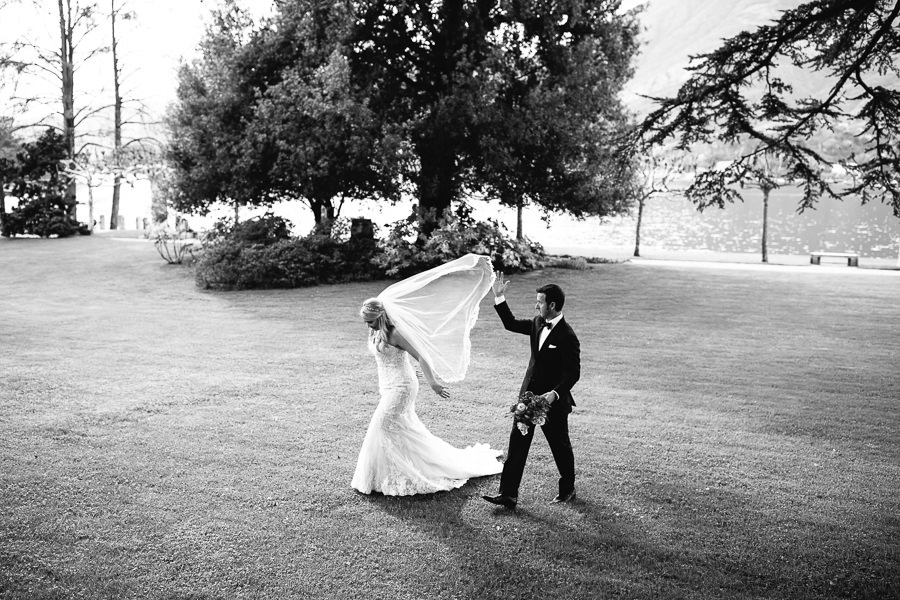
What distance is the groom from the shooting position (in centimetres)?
805

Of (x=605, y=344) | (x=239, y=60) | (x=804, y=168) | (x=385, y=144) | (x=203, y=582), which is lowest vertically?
(x=203, y=582)

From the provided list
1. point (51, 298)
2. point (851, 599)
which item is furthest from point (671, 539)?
point (51, 298)

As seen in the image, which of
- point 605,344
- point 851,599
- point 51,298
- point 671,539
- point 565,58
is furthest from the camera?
point 565,58

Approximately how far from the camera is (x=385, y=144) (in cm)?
2441

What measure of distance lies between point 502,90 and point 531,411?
20.7 metres

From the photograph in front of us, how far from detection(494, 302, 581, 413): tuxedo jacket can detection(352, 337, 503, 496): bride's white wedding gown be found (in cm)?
152

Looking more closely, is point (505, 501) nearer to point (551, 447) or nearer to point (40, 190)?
point (551, 447)

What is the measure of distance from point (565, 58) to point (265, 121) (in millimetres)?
11058

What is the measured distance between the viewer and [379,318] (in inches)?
344

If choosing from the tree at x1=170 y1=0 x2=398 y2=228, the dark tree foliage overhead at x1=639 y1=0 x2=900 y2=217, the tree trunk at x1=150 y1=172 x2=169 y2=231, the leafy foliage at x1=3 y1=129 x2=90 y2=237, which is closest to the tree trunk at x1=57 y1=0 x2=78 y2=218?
the leafy foliage at x1=3 y1=129 x2=90 y2=237

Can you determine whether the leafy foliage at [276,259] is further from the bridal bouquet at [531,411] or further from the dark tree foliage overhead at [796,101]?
the bridal bouquet at [531,411]

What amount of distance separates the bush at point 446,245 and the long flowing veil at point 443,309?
600 inches

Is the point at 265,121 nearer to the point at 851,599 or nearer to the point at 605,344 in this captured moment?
the point at 605,344

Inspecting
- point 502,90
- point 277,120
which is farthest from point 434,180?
point 277,120
